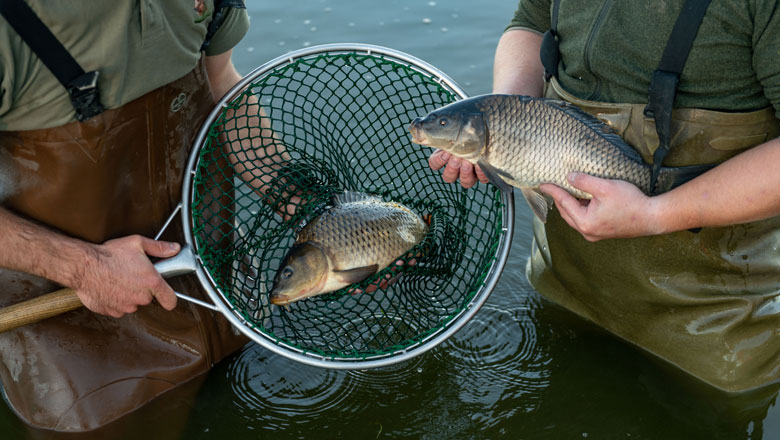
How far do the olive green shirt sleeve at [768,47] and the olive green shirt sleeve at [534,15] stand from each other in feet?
3.13

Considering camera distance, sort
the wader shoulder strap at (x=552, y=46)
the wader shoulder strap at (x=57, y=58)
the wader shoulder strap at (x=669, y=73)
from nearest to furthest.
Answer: the wader shoulder strap at (x=57, y=58)
the wader shoulder strap at (x=669, y=73)
the wader shoulder strap at (x=552, y=46)

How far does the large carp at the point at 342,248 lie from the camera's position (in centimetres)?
248

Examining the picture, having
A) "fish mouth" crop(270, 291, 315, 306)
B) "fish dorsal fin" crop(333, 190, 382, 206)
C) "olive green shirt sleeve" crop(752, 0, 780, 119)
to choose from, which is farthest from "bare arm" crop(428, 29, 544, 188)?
"fish mouth" crop(270, 291, 315, 306)

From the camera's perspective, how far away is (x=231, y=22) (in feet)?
9.31

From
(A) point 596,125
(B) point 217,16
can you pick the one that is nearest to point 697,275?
(A) point 596,125

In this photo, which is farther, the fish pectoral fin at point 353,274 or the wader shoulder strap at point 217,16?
the wader shoulder strap at point 217,16

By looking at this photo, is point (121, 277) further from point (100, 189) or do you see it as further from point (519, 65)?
point (519, 65)

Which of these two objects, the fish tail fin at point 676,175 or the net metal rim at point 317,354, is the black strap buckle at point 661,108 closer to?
the fish tail fin at point 676,175

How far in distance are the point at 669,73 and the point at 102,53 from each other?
5.88 ft

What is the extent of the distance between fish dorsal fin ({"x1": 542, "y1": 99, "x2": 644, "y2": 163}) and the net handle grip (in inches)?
52.8

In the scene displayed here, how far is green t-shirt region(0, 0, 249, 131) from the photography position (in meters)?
2.09

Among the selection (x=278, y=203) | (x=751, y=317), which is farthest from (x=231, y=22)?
(x=751, y=317)

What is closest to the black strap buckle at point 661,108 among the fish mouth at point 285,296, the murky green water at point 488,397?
the murky green water at point 488,397

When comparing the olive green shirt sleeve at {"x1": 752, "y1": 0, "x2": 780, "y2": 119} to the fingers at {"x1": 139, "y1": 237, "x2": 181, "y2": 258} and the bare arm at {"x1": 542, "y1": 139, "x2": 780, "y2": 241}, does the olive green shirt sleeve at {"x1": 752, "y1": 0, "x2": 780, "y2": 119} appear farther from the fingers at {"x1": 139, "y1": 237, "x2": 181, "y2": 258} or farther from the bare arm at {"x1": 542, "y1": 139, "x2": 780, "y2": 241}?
the fingers at {"x1": 139, "y1": 237, "x2": 181, "y2": 258}
